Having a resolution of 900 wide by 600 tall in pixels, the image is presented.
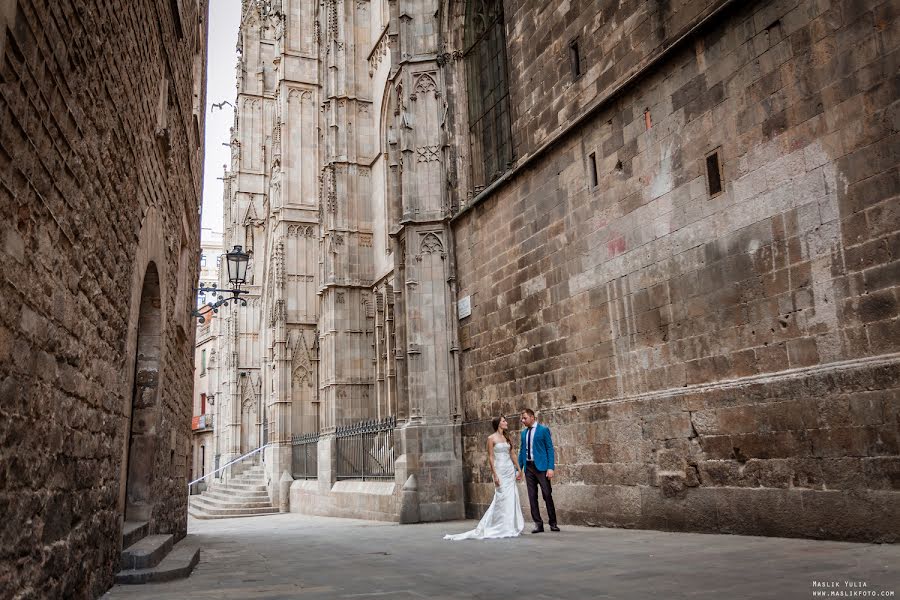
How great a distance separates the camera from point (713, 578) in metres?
5.27

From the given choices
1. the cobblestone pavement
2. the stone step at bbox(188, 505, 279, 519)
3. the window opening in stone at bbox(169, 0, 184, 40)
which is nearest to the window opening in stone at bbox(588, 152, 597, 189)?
the cobblestone pavement

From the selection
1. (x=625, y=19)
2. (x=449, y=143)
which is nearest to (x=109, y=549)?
(x=625, y=19)

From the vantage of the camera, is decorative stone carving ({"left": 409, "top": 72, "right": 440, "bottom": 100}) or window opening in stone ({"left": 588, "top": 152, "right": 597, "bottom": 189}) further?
decorative stone carving ({"left": 409, "top": 72, "right": 440, "bottom": 100})

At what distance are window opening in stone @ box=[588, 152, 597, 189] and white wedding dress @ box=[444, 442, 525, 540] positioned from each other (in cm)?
406

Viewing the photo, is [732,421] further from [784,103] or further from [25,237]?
[25,237]

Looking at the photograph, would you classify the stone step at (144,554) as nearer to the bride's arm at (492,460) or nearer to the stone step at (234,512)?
the bride's arm at (492,460)

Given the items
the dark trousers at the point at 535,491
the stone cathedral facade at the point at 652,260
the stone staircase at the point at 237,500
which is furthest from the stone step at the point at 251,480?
the dark trousers at the point at 535,491

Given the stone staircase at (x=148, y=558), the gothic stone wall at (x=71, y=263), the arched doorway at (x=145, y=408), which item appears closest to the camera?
the gothic stone wall at (x=71, y=263)

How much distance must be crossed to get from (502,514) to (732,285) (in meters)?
3.98

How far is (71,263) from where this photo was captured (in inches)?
170

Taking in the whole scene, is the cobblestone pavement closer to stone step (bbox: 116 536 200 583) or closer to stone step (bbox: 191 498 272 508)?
stone step (bbox: 116 536 200 583)

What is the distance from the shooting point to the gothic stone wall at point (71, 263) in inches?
132

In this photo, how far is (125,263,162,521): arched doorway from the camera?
26.8 feet

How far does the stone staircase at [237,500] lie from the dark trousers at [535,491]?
14674 mm
